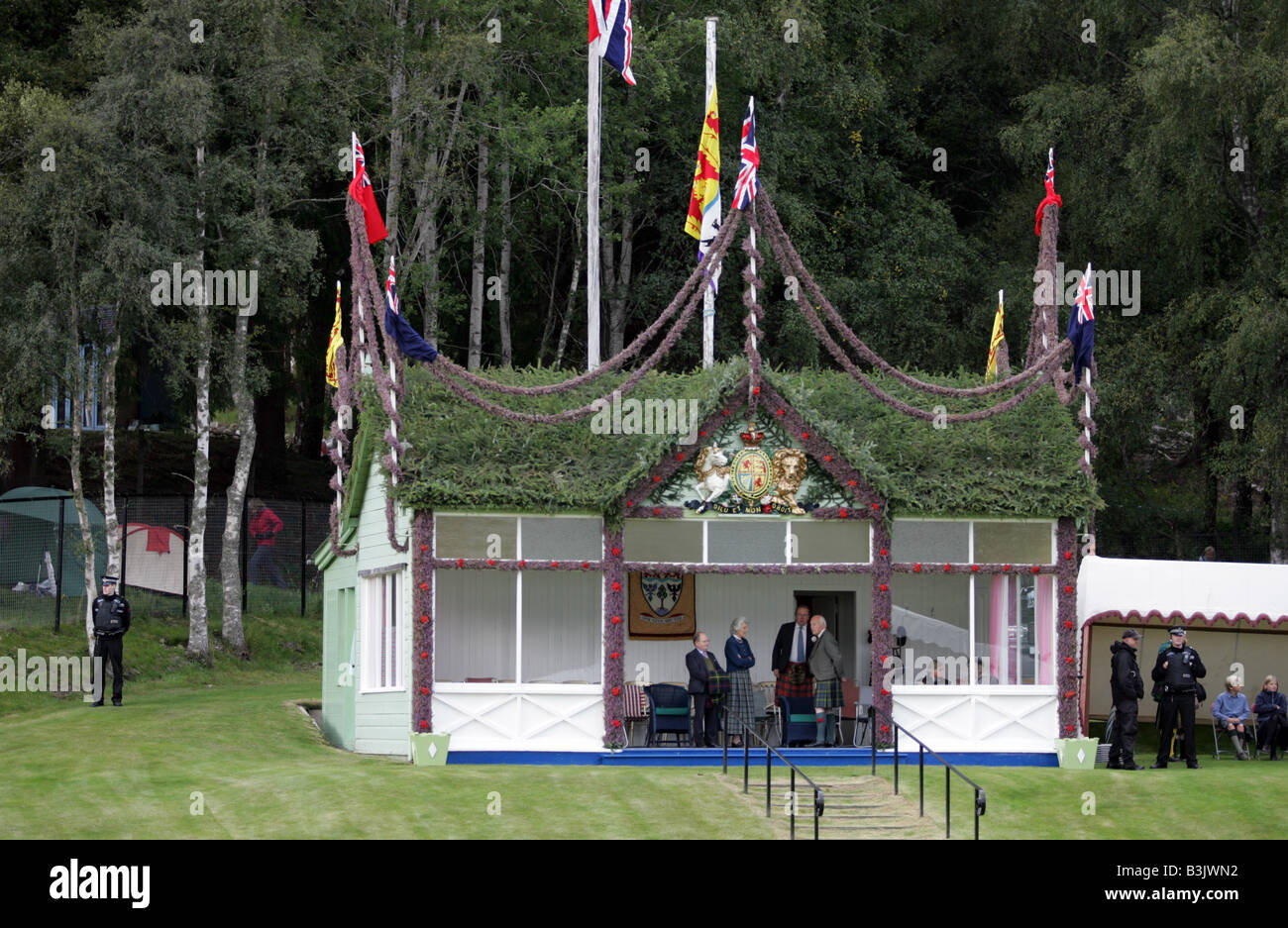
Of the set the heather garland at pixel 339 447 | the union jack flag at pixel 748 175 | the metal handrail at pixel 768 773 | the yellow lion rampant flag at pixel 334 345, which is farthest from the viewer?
the yellow lion rampant flag at pixel 334 345

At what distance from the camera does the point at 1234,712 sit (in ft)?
77.9

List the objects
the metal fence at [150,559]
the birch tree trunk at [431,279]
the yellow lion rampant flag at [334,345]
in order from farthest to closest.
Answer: the birch tree trunk at [431,279] < the metal fence at [150,559] < the yellow lion rampant flag at [334,345]

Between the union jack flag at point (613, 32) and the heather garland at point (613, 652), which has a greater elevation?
the union jack flag at point (613, 32)

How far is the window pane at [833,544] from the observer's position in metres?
21.9

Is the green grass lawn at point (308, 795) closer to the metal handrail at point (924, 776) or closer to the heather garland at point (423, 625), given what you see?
the heather garland at point (423, 625)

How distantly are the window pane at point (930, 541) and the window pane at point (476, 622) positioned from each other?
18.9 ft

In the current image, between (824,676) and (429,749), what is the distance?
16.6 ft

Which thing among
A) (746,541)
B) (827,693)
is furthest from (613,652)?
(827,693)

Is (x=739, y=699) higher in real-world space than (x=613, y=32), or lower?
lower

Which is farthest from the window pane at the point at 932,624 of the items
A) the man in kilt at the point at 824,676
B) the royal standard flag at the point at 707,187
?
the royal standard flag at the point at 707,187

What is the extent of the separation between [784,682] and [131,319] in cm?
1470

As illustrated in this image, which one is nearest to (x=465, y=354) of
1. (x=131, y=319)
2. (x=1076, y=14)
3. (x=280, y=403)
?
(x=280, y=403)

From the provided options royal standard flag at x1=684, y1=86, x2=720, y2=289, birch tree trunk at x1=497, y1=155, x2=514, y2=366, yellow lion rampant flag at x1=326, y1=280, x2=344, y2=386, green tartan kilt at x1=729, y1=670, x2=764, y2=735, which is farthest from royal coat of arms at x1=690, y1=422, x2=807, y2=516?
birch tree trunk at x1=497, y1=155, x2=514, y2=366

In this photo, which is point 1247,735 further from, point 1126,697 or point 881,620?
point 881,620
